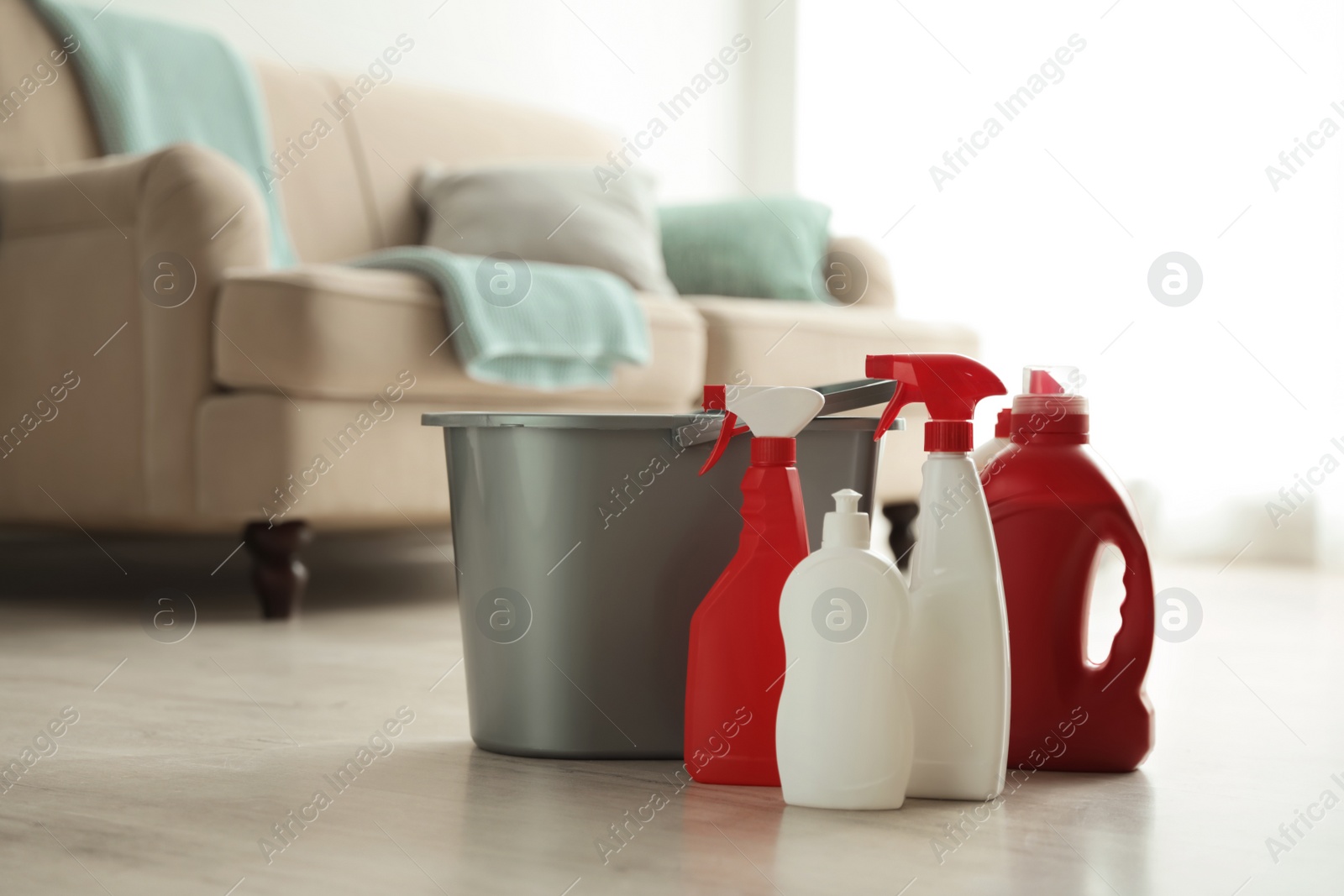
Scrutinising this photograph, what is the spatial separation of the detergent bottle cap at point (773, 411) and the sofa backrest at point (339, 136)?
1537 millimetres

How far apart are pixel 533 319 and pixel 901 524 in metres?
0.88

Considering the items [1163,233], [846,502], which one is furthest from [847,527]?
[1163,233]

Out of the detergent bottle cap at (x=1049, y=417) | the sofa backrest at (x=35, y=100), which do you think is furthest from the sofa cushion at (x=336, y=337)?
the detergent bottle cap at (x=1049, y=417)

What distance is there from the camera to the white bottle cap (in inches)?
30.6

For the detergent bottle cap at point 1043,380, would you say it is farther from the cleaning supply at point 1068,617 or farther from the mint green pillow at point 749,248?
the mint green pillow at point 749,248

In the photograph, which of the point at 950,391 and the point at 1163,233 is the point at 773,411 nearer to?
the point at 950,391

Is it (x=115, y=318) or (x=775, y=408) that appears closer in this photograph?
(x=775, y=408)

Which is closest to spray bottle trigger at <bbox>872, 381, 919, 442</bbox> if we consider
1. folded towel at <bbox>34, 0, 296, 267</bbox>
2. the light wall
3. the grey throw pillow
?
folded towel at <bbox>34, 0, 296, 267</bbox>

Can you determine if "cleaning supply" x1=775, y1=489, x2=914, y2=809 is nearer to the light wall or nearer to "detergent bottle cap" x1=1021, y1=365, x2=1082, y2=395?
"detergent bottle cap" x1=1021, y1=365, x2=1082, y2=395

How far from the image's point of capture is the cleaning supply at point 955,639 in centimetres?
78

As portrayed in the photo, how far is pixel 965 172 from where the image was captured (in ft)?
10.4

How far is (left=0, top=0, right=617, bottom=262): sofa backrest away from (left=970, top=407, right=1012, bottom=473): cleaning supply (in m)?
1.57

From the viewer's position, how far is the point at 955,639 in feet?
2.56

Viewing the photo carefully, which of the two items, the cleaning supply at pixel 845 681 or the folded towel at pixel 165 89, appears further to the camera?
the folded towel at pixel 165 89
